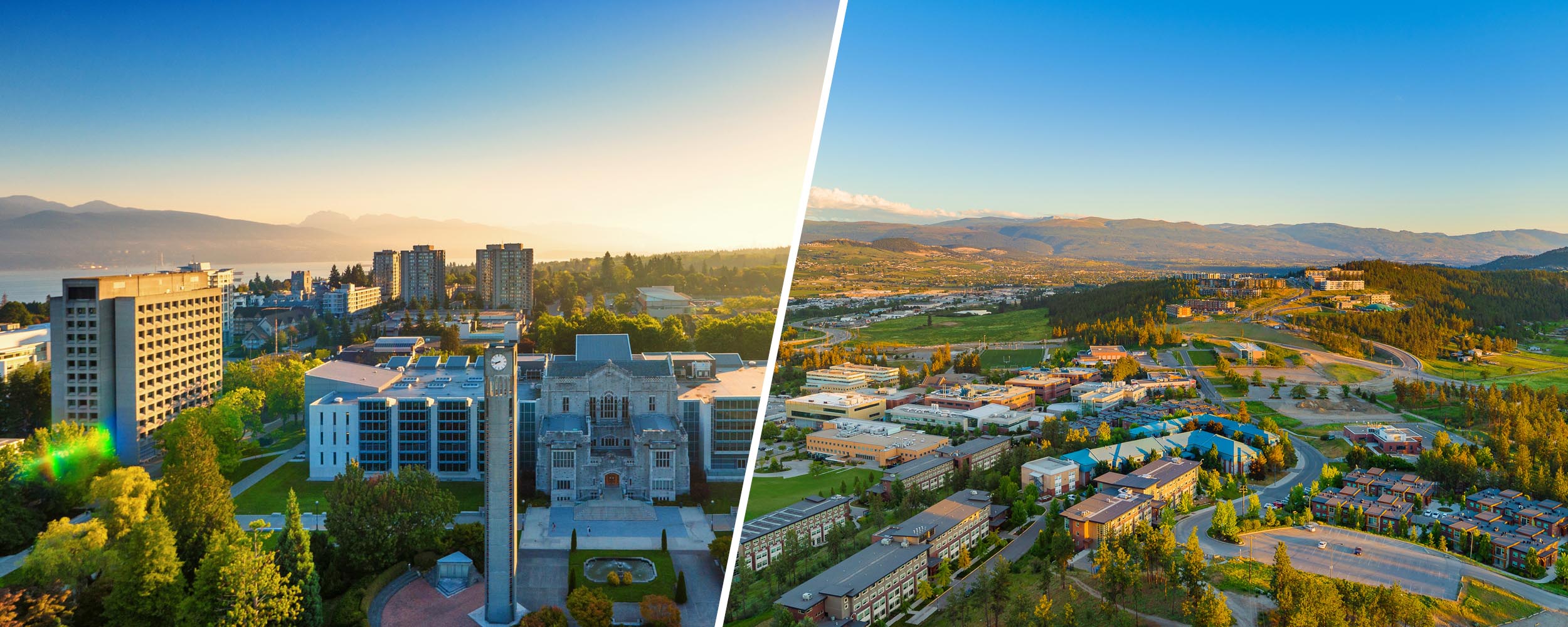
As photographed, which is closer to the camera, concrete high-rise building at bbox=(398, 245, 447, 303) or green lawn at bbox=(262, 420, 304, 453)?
green lawn at bbox=(262, 420, 304, 453)

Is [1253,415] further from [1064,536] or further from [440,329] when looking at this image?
[440,329]

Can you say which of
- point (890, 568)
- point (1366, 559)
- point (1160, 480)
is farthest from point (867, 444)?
point (1366, 559)

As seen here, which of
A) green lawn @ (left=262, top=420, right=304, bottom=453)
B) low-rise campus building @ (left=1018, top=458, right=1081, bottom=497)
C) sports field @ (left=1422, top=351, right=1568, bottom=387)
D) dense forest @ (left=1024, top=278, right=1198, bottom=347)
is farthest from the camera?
green lawn @ (left=262, top=420, right=304, bottom=453)

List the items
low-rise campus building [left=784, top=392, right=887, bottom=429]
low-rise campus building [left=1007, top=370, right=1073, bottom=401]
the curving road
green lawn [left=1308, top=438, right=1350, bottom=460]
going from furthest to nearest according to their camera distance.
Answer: low-rise campus building [left=1007, top=370, right=1073, bottom=401]
low-rise campus building [left=784, top=392, right=887, bottom=429]
green lawn [left=1308, top=438, right=1350, bottom=460]
the curving road

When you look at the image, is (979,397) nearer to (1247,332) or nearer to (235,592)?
(1247,332)

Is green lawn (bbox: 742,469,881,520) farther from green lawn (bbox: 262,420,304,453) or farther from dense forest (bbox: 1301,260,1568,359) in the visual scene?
green lawn (bbox: 262,420,304,453)

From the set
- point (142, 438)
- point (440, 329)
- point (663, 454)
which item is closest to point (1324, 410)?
point (663, 454)

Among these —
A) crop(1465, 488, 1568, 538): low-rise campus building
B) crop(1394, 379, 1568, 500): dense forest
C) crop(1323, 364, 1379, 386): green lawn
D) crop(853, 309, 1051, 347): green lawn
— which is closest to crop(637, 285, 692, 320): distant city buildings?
crop(853, 309, 1051, 347): green lawn
